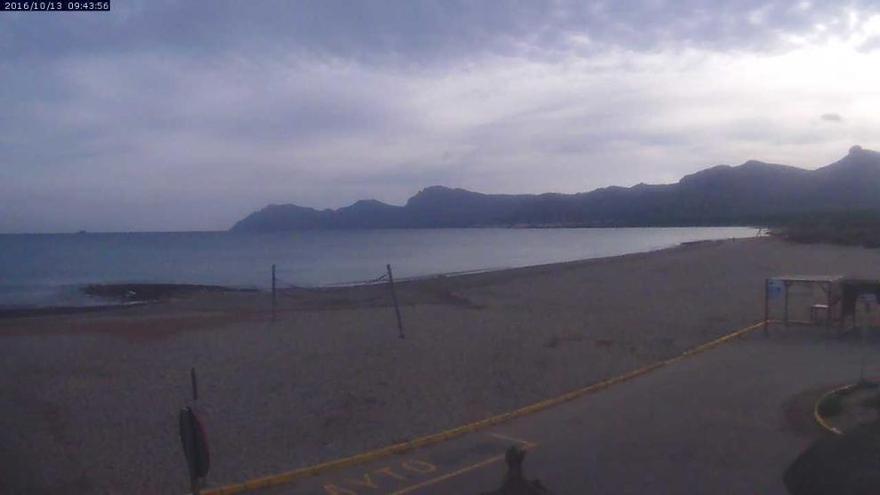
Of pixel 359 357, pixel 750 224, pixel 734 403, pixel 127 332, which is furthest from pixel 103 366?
pixel 750 224

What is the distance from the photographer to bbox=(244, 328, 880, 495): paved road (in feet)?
29.7

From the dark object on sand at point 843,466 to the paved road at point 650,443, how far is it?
1174mm

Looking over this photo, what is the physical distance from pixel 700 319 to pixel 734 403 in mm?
12030

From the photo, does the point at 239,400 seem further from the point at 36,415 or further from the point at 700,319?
the point at 700,319

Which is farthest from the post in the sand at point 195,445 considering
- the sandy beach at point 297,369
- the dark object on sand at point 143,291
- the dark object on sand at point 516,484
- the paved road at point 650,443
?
the dark object on sand at point 143,291

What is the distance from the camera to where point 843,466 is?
21.8 feet

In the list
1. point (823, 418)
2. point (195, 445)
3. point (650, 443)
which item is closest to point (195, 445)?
point (195, 445)

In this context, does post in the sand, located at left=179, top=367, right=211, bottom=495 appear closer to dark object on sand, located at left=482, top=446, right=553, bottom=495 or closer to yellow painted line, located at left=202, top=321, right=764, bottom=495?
dark object on sand, located at left=482, top=446, right=553, bottom=495

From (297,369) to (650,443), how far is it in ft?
30.2

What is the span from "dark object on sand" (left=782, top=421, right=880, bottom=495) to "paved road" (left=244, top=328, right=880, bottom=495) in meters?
1.17

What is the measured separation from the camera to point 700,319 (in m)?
24.2

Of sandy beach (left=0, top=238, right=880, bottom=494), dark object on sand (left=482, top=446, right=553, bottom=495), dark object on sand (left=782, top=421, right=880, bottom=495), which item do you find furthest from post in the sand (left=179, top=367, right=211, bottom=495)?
dark object on sand (left=782, top=421, right=880, bottom=495)

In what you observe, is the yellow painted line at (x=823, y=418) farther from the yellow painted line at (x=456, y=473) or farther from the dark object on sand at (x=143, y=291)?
the dark object on sand at (x=143, y=291)

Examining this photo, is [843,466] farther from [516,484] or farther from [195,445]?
[195,445]
